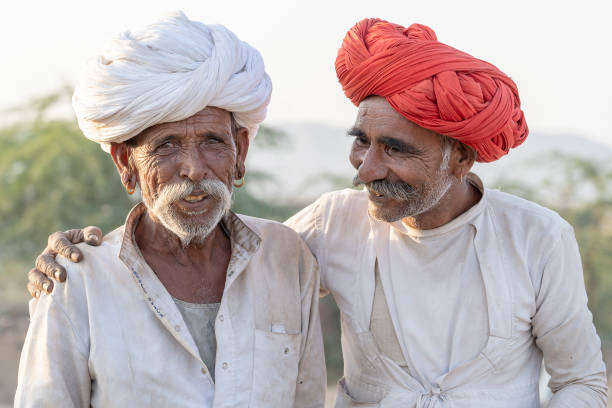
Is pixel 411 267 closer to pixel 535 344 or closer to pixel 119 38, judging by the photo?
pixel 535 344

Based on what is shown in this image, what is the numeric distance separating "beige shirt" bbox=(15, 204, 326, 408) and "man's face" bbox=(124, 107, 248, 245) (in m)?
0.17

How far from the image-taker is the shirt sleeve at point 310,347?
298cm

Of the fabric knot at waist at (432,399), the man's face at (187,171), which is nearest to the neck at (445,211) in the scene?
the fabric knot at waist at (432,399)

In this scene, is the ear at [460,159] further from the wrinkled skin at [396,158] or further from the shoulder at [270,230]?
the shoulder at [270,230]

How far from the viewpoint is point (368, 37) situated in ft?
9.89

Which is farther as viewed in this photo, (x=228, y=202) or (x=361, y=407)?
(x=361, y=407)

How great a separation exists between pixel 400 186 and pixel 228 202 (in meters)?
0.64

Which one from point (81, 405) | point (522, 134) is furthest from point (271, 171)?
point (81, 405)

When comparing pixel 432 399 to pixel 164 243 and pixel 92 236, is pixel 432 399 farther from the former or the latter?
pixel 92 236

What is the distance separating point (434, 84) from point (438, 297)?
809 millimetres

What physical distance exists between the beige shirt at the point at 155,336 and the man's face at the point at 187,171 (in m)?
0.17

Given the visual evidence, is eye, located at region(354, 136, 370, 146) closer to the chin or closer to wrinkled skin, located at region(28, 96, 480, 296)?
wrinkled skin, located at region(28, 96, 480, 296)

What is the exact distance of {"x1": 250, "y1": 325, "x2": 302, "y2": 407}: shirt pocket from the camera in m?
2.75

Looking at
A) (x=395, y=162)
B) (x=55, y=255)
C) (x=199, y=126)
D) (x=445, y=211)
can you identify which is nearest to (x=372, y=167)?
(x=395, y=162)
